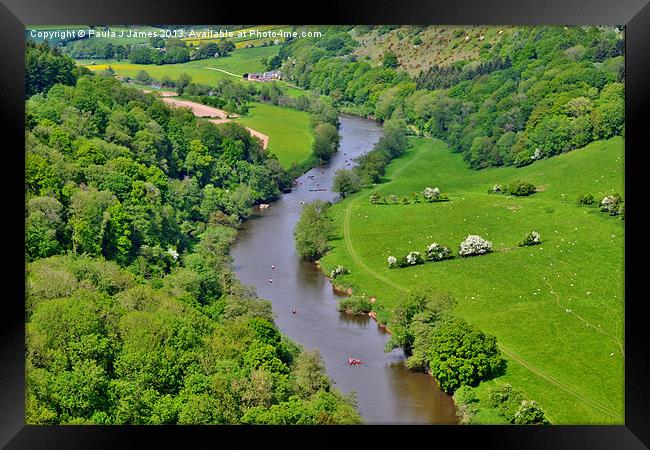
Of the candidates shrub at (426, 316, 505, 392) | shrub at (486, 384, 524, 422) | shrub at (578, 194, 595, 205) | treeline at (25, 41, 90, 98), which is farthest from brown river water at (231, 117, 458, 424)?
treeline at (25, 41, 90, 98)

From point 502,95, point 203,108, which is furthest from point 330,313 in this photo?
point 502,95

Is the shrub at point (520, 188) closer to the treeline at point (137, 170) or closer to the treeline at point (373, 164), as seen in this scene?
the treeline at point (373, 164)

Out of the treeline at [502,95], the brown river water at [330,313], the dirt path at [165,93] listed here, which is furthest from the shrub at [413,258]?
the dirt path at [165,93]

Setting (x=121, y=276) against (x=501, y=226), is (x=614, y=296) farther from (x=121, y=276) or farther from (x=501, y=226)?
(x=121, y=276)

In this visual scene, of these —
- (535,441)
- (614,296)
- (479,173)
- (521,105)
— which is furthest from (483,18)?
(521,105)

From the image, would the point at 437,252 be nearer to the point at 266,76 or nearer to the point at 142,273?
the point at 266,76
